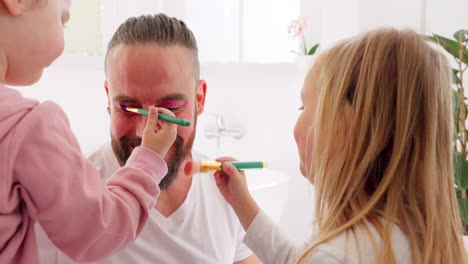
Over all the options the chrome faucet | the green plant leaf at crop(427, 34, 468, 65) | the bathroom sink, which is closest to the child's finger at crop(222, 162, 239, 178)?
the bathroom sink

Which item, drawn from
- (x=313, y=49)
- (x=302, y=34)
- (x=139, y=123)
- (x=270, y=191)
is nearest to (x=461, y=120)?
(x=270, y=191)

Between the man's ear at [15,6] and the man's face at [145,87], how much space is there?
0.41 m

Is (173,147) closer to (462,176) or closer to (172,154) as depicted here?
(172,154)

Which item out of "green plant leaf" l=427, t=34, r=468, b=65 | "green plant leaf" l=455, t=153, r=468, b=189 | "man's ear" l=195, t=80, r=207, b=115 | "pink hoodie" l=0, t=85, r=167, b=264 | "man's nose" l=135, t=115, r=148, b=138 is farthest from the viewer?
A: "green plant leaf" l=427, t=34, r=468, b=65

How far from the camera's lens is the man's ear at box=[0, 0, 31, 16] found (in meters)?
0.65

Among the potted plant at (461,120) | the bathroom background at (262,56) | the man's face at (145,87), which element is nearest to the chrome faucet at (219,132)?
the bathroom background at (262,56)

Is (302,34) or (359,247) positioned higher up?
(302,34)

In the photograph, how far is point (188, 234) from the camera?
1.14 m

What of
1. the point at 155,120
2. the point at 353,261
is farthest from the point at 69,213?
the point at 353,261

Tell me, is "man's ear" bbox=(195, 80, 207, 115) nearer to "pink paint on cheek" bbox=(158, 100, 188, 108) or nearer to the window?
"pink paint on cheek" bbox=(158, 100, 188, 108)

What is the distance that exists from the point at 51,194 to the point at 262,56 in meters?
2.28

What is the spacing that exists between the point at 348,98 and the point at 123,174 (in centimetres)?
41

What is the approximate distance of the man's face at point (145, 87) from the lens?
3.53 ft

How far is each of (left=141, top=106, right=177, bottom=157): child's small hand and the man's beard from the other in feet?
0.72
